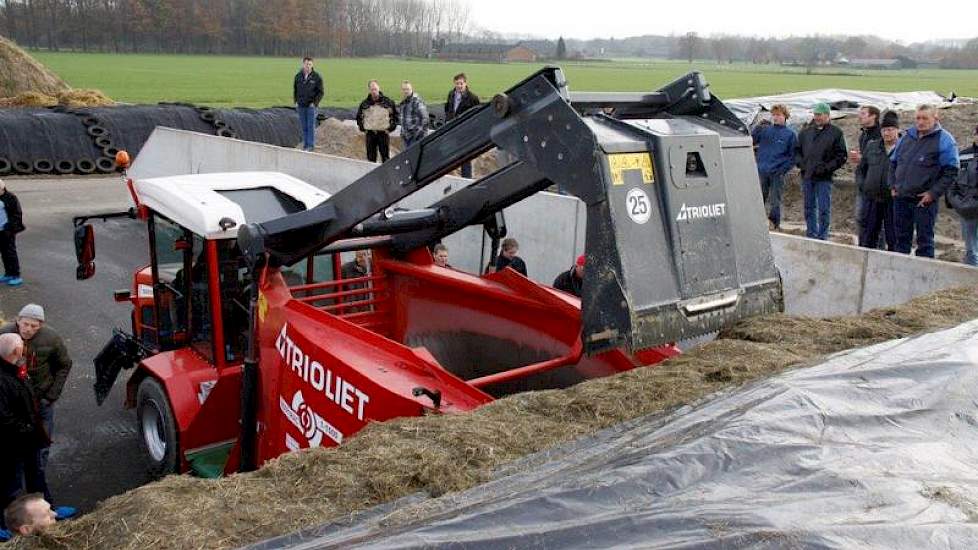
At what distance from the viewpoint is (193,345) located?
660cm

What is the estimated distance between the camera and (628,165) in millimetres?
4016

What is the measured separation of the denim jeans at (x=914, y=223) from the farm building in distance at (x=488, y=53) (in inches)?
3836

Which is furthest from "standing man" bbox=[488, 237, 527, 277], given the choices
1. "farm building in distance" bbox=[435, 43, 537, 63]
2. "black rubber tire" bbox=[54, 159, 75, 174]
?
"farm building in distance" bbox=[435, 43, 537, 63]

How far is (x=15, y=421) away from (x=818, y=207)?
9282 mm

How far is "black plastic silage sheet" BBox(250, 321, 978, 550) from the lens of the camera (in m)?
2.42

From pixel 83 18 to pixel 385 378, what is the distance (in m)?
91.0

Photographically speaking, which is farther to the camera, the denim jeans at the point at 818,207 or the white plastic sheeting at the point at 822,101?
Result: the white plastic sheeting at the point at 822,101

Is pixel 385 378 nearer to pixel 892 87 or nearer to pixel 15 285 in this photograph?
pixel 15 285

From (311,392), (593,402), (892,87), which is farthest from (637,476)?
(892,87)

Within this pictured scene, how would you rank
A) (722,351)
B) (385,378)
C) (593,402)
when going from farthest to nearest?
(385,378), (722,351), (593,402)

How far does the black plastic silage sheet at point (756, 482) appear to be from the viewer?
2.42 m

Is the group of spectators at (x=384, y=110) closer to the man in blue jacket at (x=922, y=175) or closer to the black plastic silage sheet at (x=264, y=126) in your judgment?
the black plastic silage sheet at (x=264, y=126)

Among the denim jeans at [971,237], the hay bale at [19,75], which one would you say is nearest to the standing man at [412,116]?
the denim jeans at [971,237]

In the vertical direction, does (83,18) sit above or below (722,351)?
above
